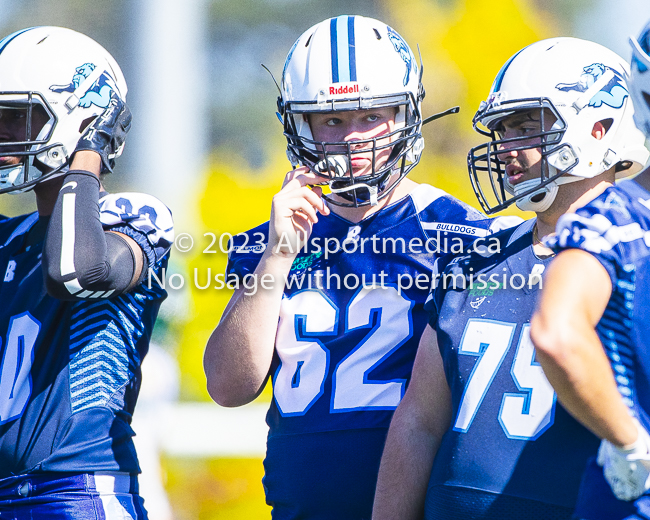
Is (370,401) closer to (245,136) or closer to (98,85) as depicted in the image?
(98,85)

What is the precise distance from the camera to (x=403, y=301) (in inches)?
88.0

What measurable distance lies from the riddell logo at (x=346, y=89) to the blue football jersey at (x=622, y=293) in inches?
42.0

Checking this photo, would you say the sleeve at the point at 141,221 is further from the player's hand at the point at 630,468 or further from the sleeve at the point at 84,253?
the player's hand at the point at 630,468

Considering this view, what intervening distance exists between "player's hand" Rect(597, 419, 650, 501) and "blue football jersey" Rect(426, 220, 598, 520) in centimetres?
32

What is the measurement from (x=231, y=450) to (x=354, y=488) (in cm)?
202

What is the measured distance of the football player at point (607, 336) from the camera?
136 centimetres

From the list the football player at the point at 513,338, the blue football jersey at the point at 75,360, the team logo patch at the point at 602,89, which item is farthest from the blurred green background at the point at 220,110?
the team logo patch at the point at 602,89

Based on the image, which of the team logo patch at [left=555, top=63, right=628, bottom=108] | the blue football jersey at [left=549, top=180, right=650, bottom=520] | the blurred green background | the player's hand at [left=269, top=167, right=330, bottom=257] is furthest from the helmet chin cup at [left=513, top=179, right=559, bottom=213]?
the blurred green background

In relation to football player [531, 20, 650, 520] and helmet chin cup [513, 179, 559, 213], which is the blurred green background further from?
football player [531, 20, 650, 520]

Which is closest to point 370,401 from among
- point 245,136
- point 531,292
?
point 531,292

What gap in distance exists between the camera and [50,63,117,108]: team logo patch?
2.52 meters

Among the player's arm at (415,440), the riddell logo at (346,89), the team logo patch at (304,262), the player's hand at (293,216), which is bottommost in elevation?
the player's arm at (415,440)

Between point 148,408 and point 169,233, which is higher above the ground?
point 169,233

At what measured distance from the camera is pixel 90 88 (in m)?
2.54
